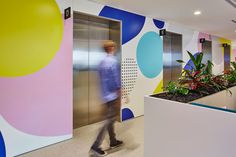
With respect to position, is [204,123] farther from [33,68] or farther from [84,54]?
[84,54]

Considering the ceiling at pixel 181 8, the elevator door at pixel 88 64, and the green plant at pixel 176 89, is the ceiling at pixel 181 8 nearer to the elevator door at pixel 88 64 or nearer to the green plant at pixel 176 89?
the elevator door at pixel 88 64

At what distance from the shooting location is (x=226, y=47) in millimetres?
8828

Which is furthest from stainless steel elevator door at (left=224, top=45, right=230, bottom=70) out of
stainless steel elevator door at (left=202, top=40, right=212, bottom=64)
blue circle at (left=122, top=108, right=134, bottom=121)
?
blue circle at (left=122, top=108, right=134, bottom=121)

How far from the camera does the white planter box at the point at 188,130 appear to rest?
1.30 meters

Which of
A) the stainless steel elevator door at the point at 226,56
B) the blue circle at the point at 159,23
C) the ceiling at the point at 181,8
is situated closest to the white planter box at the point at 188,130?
the ceiling at the point at 181,8

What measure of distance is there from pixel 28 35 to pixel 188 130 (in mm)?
2668

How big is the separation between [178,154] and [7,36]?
278 centimetres

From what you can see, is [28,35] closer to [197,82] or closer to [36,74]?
[36,74]

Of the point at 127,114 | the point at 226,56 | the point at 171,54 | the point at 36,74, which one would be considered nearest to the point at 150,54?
the point at 171,54

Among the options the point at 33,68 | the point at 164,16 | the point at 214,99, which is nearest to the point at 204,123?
the point at 214,99

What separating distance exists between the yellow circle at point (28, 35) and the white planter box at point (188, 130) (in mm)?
1969

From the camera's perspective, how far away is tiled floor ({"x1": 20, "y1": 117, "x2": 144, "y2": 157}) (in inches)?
100

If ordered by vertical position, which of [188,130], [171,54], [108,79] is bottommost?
[188,130]

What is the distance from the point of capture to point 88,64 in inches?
149
